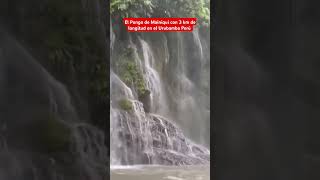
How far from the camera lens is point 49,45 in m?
1.78

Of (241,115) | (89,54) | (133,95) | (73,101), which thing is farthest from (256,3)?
(133,95)

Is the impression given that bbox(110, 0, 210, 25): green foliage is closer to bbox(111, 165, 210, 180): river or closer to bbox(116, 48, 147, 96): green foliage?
bbox(116, 48, 147, 96): green foliage

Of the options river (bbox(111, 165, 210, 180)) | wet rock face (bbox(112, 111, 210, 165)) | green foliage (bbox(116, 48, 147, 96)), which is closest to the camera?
river (bbox(111, 165, 210, 180))

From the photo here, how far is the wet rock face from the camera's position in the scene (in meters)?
6.77

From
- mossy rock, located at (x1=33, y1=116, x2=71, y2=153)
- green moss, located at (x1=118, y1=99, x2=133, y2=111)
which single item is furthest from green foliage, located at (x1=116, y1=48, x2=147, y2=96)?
mossy rock, located at (x1=33, y1=116, x2=71, y2=153)

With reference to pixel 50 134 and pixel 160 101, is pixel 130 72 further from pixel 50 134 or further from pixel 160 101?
pixel 50 134

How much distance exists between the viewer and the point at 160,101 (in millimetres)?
7293

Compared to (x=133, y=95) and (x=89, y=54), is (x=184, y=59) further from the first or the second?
(x=89, y=54)

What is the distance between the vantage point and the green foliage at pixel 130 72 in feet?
22.9

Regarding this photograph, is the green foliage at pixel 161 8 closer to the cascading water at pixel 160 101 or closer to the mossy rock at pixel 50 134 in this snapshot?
the cascading water at pixel 160 101

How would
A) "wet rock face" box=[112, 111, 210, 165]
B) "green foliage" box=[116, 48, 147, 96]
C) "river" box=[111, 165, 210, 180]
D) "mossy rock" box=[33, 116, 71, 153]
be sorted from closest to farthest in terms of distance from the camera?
"mossy rock" box=[33, 116, 71, 153]
"river" box=[111, 165, 210, 180]
"wet rock face" box=[112, 111, 210, 165]
"green foliage" box=[116, 48, 147, 96]

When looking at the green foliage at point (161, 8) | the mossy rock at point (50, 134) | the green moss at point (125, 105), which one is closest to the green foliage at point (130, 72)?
the green moss at point (125, 105)

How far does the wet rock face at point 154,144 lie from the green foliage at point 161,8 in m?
1.77

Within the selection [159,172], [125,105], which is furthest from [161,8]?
[159,172]
